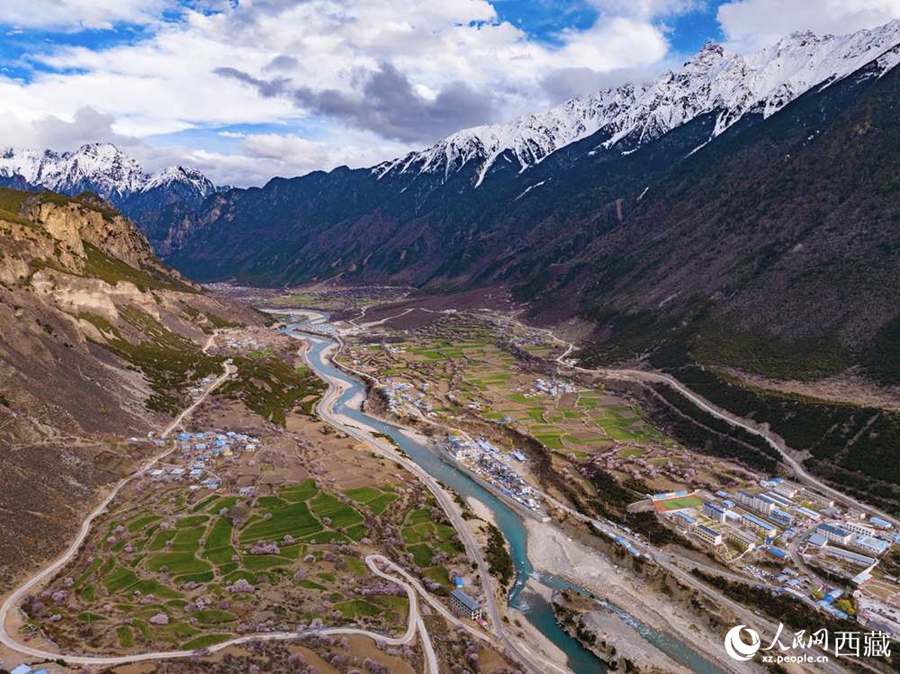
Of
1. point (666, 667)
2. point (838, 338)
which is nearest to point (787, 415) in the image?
point (838, 338)

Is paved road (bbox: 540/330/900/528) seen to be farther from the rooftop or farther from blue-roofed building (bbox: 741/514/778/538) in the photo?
the rooftop

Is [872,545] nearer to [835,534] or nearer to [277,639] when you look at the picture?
[835,534]

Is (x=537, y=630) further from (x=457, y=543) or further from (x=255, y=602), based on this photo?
(x=255, y=602)

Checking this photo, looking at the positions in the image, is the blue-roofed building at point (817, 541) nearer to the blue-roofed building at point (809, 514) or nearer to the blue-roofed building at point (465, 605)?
the blue-roofed building at point (809, 514)

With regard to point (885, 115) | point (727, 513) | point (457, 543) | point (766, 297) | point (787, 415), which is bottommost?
point (457, 543)

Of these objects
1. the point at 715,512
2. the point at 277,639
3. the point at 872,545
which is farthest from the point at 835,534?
the point at 277,639

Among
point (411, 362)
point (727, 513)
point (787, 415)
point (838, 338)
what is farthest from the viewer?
point (411, 362)
